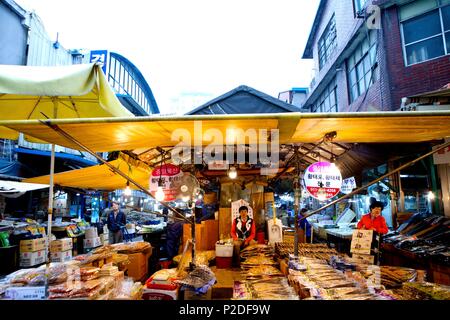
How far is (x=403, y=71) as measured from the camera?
34.1 feet

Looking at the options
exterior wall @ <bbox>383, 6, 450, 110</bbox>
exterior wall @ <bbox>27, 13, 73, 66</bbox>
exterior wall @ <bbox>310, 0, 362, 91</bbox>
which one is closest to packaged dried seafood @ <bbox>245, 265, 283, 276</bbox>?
exterior wall @ <bbox>383, 6, 450, 110</bbox>

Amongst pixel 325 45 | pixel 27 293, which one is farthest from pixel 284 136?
pixel 325 45

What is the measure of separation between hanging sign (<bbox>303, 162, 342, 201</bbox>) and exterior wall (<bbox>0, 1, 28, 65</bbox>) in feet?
52.0

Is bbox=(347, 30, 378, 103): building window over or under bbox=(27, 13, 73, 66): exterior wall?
under

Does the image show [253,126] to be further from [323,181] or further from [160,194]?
[160,194]

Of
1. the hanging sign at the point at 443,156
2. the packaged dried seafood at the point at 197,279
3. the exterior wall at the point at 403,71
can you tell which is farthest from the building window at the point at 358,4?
the packaged dried seafood at the point at 197,279

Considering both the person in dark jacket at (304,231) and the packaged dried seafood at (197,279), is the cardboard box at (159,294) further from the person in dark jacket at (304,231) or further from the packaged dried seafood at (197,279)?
the person in dark jacket at (304,231)

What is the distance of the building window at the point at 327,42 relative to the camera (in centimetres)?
1720

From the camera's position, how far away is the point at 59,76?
367 cm

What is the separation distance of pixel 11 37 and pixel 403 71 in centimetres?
1912

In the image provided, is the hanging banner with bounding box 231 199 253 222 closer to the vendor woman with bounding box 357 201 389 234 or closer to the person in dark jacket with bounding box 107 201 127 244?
the vendor woman with bounding box 357 201 389 234

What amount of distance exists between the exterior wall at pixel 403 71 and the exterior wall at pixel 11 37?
18372mm

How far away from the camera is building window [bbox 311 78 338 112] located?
701 inches
